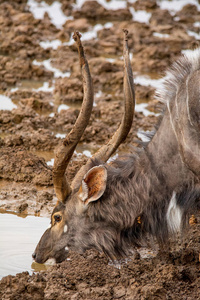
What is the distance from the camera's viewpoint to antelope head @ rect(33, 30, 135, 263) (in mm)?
4457

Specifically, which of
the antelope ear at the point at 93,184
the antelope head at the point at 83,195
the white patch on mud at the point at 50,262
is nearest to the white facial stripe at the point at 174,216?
the antelope head at the point at 83,195

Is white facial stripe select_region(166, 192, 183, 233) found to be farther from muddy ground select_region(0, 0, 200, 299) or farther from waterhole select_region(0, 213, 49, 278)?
waterhole select_region(0, 213, 49, 278)

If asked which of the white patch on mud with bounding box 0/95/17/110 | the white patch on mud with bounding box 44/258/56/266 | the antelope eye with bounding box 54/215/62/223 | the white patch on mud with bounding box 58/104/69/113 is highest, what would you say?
the white patch on mud with bounding box 0/95/17/110

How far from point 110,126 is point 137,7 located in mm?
9854

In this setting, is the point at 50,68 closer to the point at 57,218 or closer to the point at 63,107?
the point at 63,107

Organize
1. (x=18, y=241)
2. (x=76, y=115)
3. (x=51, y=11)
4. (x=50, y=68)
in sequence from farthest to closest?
(x=51, y=11), (x=50, y=68), (x=76, y=115), (x=18, y=241)

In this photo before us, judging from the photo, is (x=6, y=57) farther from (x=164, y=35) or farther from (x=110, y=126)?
(x=164, y=35)

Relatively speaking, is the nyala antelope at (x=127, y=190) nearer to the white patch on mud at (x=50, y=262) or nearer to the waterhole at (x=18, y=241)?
the white patch on mud at (x=50, y=262)

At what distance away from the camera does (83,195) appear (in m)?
4.55

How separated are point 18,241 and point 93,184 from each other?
1.11 meters

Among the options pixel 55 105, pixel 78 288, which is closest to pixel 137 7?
pixel 55 105

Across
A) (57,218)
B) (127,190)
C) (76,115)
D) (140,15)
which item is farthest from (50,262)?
(140,15)

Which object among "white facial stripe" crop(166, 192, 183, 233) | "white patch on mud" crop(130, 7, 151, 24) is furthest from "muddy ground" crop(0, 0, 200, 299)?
"white facial stripe" crop(166, 192, 183, 233)

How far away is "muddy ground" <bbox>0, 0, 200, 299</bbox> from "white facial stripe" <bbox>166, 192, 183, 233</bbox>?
0.99ft
